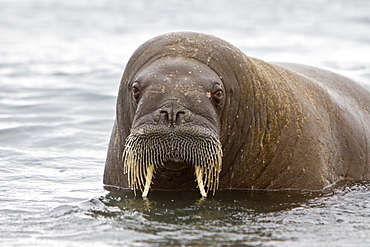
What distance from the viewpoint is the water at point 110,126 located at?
7.03 metres

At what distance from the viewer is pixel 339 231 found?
23.2 ft

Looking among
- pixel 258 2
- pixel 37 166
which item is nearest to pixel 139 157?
pixel 37 166

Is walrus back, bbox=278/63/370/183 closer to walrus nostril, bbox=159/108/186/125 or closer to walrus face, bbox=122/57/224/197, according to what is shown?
walrus face, bbox=122/57/224/197

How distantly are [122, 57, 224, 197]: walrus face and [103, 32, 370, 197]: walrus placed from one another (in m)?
0.01

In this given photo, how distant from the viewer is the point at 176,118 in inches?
287

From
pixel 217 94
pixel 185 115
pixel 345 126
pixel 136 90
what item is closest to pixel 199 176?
pixel 185 115

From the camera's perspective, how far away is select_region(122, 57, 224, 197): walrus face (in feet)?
23.9

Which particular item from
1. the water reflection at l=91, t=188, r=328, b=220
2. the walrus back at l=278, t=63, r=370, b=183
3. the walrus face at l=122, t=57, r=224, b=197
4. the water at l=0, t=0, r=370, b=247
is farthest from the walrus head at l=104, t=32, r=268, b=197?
the walrus back at l=278, t=63, r=370, b=183

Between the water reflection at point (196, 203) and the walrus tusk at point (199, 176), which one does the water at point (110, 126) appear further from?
the walrus tusk at point (199, 176)

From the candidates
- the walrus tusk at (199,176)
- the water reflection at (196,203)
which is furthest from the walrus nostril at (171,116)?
the water reflection at (196,203)

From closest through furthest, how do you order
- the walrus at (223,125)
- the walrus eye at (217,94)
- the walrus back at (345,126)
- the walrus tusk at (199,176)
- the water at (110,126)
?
the water at (110,126) → the walrus at (223,125) → the walrus tusk at (199,176) → the walrus eye at (217,94) → the walrus back at (345,126)

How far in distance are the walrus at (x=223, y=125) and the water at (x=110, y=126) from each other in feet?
0.85

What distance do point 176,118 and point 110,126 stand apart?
703 centimetres

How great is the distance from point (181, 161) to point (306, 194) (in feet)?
5.86
